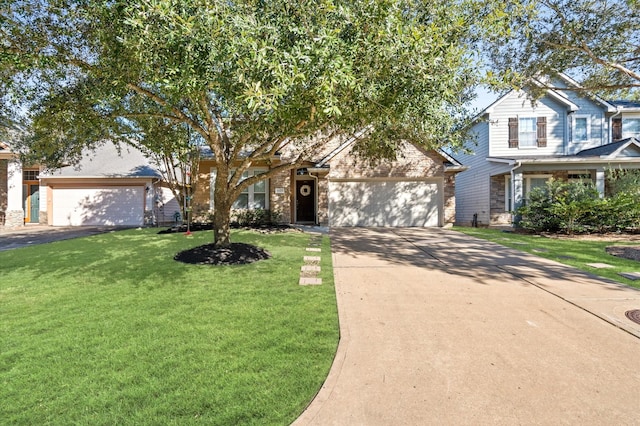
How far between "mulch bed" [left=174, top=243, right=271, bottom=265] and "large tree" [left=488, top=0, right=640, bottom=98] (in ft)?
25.3

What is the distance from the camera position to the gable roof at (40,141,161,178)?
53.0 feet

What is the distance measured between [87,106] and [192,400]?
6.16 m

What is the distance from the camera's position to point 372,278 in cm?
559

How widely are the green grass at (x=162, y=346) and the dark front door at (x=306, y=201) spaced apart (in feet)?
32.6

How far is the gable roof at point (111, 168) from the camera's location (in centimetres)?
1614

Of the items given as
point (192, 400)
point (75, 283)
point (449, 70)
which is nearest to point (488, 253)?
point (449, 70)

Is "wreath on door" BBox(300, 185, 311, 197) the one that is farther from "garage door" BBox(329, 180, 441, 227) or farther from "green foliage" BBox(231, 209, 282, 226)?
"green foliage" BBox(231, 209, 282, 226)

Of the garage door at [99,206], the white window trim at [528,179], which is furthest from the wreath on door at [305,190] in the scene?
the white window trim at [528,179]

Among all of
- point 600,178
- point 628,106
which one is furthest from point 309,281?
point 628,106

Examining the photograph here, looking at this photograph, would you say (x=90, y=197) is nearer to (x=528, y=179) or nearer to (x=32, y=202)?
(x=32, y=202)

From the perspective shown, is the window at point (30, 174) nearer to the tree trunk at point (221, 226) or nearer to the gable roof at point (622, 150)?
the tree trunk at point (221, 226)

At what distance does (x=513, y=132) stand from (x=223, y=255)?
625 inches

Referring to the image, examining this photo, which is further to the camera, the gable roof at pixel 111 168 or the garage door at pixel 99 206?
the garage door at pixel 99 206

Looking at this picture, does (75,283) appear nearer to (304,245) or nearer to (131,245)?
(131,245)
